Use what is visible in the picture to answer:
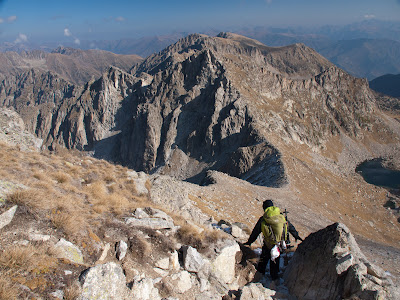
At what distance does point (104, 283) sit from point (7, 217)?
331 centimetres

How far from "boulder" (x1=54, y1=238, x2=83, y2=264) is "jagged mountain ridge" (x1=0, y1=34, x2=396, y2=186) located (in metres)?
36.9

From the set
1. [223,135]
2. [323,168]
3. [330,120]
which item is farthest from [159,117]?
[330,120]

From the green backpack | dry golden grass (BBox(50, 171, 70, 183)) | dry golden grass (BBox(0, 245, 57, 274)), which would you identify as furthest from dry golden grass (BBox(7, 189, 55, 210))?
the green backpack

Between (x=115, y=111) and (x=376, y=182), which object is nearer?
(x=376, y=182)

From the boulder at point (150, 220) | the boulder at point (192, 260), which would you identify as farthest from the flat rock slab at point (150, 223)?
the boulder at point (192, 260)

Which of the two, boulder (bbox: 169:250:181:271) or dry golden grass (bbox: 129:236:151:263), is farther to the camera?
boulder (bbox: 169:250:181:271)

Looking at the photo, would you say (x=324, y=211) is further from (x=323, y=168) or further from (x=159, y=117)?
(x=159, y=117)

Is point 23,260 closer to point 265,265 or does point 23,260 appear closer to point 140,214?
point 140,214

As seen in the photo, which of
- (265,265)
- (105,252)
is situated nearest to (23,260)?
(105,252)

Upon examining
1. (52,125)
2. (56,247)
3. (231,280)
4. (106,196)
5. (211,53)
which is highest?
(211,53)

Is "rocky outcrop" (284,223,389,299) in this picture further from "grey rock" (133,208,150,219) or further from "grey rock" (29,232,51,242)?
"grey rock" (29,232,51,242)

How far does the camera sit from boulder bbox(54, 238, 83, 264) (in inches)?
247

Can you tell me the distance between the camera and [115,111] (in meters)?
124

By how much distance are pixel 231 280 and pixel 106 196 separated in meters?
6.23
